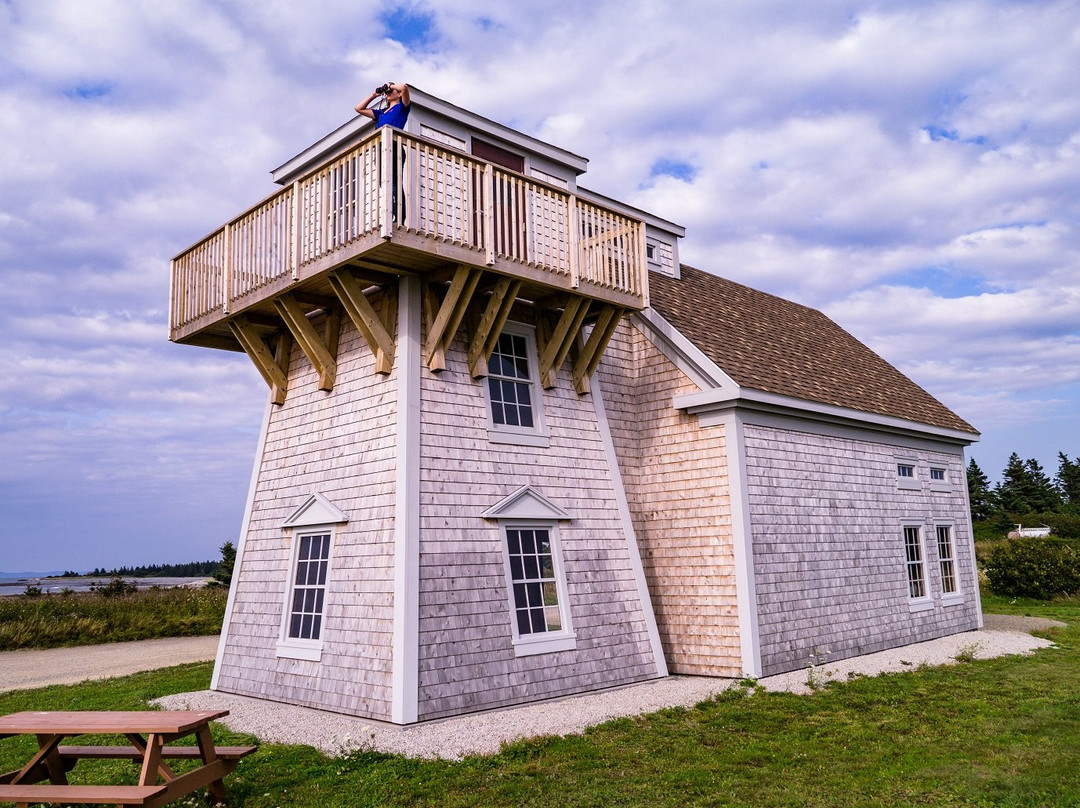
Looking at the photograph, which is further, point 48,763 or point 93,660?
point 93,660

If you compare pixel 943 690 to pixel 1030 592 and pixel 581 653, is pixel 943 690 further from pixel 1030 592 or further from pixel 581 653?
pixel 1030 592

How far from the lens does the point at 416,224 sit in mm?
9148

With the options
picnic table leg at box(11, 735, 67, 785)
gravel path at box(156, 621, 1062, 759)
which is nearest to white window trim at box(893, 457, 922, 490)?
gravel path at box(156, 621, 1062, 759)

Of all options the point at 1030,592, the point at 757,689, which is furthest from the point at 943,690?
the point at 1030,592

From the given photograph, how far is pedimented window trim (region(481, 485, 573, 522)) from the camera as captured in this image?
34.6ft

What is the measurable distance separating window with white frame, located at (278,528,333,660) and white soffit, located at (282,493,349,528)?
0.53ft

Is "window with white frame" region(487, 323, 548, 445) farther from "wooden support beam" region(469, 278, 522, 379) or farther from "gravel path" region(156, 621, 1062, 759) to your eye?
"gravel path" region(156, 621, 1062, 759)

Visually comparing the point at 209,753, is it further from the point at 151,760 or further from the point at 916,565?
the point at 916,565

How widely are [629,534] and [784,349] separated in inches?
233

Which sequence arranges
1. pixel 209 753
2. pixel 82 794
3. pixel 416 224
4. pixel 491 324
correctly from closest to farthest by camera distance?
pixel 82 794
pixel 209 753
pixel 416 224
pixel 491 324

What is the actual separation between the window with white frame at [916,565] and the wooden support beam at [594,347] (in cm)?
772

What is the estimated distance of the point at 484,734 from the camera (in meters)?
8.45

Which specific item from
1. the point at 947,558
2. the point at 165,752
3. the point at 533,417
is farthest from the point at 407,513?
the point at 947,558

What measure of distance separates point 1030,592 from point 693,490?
1718 cm
